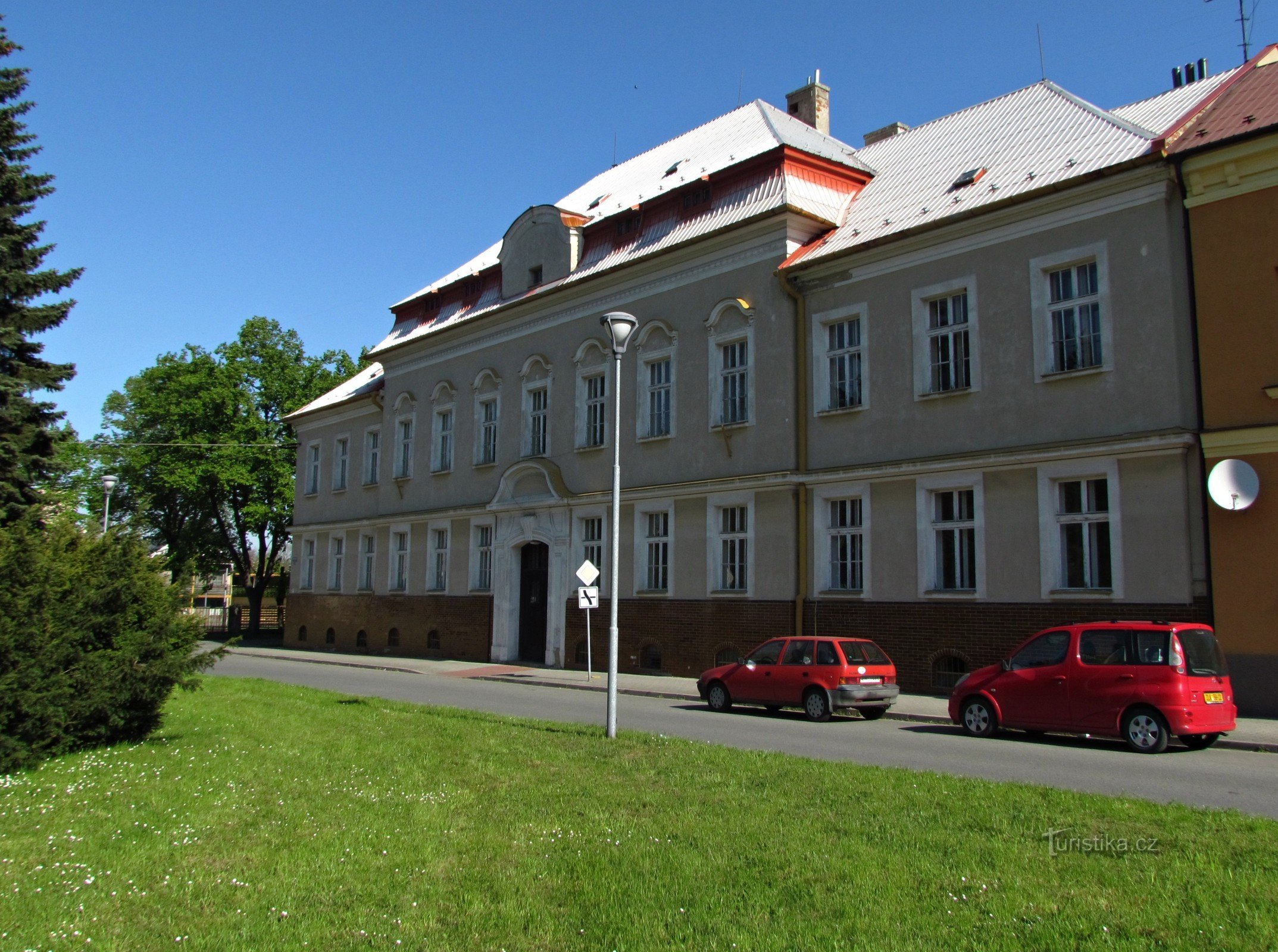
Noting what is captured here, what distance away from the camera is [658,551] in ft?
83.4

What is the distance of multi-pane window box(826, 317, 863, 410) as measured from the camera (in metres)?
21.6

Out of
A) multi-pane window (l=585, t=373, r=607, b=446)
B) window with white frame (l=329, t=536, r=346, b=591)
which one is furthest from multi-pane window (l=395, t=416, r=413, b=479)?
multi-pane window (l=585, t=373, r=607, b=446)

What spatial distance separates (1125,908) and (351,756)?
8023mm

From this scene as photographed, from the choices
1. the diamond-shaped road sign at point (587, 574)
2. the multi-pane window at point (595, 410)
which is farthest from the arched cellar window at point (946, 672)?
the multi-pane window at point (595, 410)

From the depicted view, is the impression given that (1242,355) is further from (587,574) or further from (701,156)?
(701,156)

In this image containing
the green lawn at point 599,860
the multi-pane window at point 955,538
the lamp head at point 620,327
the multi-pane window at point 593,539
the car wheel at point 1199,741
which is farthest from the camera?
the multi-pane window at point 593,539

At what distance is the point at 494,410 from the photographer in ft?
105

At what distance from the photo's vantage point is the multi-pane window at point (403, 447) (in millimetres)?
36094

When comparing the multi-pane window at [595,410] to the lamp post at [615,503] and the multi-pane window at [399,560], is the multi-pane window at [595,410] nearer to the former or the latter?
the multi-pane window at [399,560]

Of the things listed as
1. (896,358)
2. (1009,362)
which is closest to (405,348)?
(896,358)

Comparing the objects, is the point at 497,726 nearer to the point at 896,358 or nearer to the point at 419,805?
the point at 419,805

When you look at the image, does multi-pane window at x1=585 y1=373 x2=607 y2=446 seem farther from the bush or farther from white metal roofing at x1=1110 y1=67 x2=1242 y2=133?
the bush

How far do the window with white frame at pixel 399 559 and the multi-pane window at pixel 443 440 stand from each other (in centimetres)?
292

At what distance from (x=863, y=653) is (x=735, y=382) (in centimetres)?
867
